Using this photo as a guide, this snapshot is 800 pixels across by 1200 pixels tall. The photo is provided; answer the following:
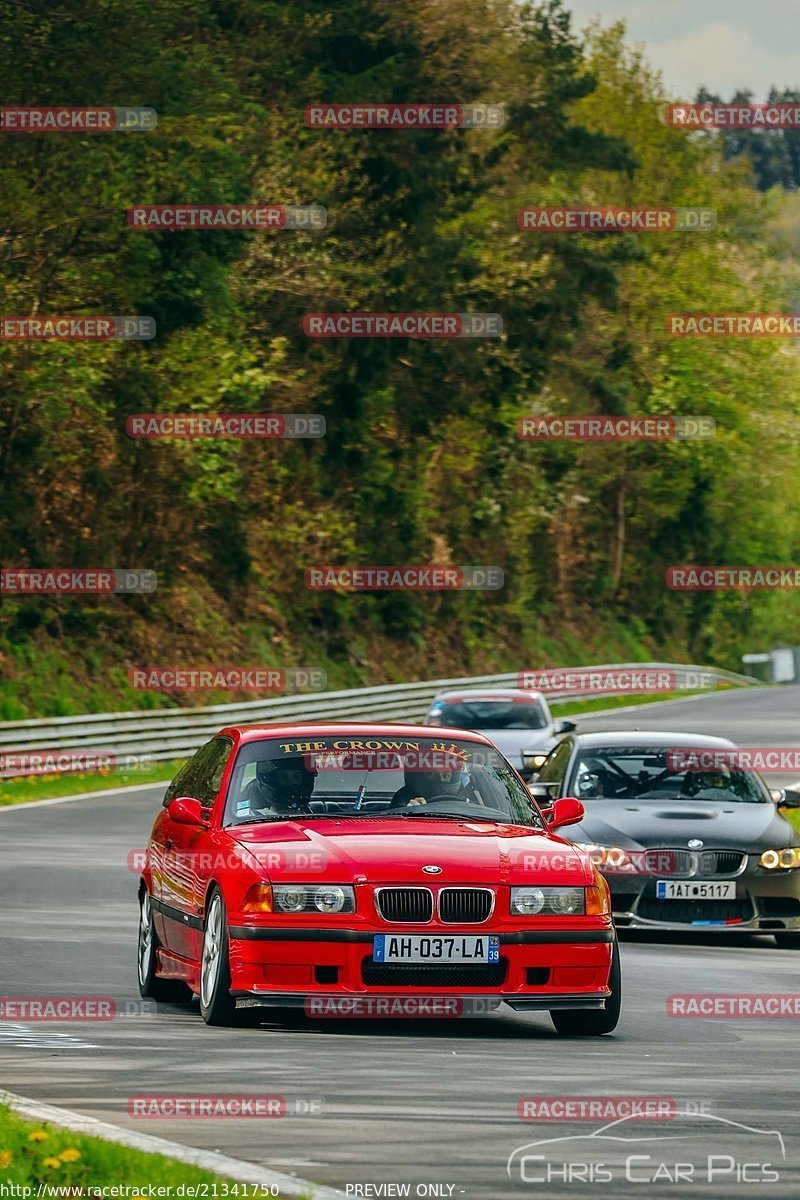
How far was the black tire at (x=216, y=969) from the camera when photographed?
1002 cm

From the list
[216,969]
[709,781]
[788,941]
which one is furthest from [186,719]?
[216,969]

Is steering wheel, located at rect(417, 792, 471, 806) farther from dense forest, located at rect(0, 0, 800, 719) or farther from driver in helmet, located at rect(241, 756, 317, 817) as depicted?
dense forest, located at rect(0, 0, 800, 719)

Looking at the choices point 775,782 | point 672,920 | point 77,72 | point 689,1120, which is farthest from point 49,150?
point 689,1120

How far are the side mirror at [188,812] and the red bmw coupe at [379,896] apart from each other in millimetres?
11

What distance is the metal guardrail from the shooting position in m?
33.6

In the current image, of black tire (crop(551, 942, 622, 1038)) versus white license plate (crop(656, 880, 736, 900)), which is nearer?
black tire (crop(551, 942, 622, 1038))

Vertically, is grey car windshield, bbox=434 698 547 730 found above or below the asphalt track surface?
below

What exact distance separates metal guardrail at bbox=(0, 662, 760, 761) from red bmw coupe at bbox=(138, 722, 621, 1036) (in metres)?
22.0

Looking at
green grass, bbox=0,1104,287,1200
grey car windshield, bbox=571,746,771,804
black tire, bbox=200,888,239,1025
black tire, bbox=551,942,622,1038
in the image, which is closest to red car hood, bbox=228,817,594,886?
black tire, bbox=200,888,239,1025

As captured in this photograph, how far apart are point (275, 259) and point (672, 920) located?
30.9 meters

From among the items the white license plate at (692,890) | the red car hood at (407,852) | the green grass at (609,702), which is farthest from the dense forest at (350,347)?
the red car hood at (407,852)

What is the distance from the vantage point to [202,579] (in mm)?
48688

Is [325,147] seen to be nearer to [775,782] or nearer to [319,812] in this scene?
[775,782]

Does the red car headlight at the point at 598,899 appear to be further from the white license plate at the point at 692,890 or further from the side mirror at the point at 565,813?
the white license plate at the point at 692,890
